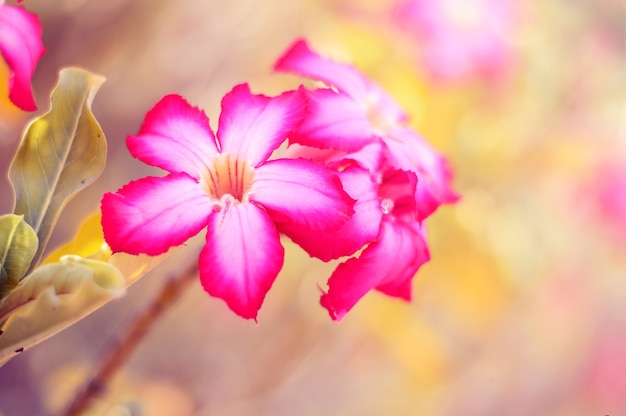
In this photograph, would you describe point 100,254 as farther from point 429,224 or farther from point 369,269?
point 429,224

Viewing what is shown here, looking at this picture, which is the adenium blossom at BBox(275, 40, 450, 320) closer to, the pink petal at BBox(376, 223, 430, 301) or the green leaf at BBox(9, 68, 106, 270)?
the pink petal at BBox(376, 223, 430, 301)

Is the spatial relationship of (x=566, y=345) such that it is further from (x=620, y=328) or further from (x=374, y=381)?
(x=374, y=381)

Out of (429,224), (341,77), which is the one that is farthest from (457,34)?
(341,77)

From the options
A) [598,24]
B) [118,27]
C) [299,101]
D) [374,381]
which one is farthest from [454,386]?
[299,101]

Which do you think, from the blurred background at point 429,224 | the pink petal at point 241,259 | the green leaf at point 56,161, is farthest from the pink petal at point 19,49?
the blurred background at point 429,224

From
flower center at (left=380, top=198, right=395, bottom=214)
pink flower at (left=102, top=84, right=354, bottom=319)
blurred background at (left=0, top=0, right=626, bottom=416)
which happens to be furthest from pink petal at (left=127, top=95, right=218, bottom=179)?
blurred background at (left=0, top=0, right=626, bottom=416)

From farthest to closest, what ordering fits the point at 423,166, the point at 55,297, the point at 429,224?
the point at 429,224, the point at 423,166, the point at 55,297
